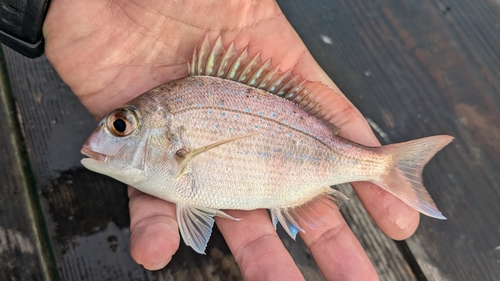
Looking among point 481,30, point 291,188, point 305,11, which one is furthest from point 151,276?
point 481,30

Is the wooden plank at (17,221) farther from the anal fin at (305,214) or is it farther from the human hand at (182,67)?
the anal fin at (305,214)

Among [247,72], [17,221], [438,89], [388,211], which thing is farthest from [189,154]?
[438,89]

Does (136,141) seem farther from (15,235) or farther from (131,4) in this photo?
(15,235)

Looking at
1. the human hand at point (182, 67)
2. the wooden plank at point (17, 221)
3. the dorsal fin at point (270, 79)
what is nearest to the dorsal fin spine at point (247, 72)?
the dorsal fin at point (270, 79)

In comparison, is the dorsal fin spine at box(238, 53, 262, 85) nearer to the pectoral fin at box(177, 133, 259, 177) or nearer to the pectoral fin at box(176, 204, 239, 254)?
the pectoral fin at box(177, 133, 259, 177)

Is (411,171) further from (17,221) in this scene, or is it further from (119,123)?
(17,221)

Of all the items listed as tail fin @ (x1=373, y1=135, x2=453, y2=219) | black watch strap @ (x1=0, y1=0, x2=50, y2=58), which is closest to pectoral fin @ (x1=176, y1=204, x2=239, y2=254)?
tail fin @ (x1=373, y1=135, x2=453, y2=219)
